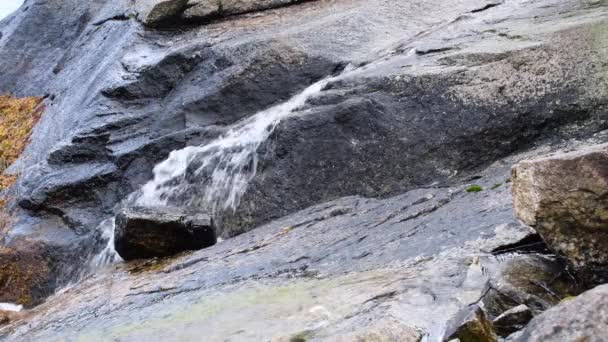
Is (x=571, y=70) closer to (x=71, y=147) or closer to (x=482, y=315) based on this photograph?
(x=482, y=315)

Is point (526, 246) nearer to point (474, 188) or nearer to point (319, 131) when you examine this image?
point (474, 188)

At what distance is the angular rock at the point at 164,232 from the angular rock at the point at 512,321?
19.2 feet

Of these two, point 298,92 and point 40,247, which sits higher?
point 298,92

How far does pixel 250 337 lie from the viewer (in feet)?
17.6

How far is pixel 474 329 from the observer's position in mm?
4230

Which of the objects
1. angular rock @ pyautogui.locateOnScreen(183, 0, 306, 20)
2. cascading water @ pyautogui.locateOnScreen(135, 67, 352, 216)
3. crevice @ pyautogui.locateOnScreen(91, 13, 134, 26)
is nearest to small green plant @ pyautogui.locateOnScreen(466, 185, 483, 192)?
cascading water @ pyautogui.locateOnScreen(135, 67, 352, 216)

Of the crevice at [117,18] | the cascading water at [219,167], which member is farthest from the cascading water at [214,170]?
the crevice at [117,18]

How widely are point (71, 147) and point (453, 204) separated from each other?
26.8 ft

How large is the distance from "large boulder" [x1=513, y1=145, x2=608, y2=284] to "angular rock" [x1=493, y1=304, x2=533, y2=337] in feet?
2.26

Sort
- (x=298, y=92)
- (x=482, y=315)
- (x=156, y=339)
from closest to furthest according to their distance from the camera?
1. (x=482, y=315)
2. (x=156, y=339)
3. (x=298, y=92)

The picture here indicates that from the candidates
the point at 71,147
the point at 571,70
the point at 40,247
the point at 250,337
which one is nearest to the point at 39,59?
the point at 71,147

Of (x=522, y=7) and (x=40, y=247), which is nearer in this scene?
(x=40, y=247)

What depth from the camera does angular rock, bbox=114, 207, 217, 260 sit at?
31.7ft

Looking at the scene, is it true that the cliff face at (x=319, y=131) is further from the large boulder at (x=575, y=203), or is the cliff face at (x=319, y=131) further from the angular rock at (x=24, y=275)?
the large boulder at (x=575, y=203)
